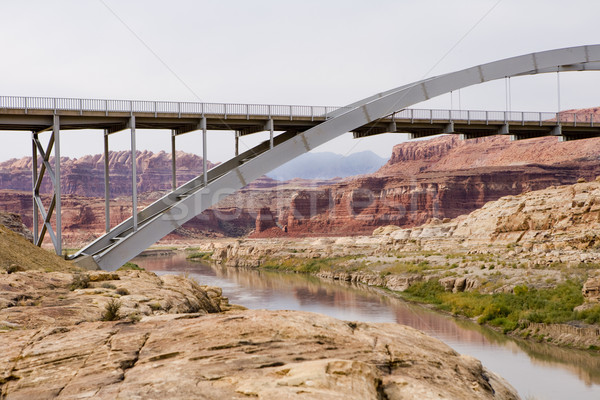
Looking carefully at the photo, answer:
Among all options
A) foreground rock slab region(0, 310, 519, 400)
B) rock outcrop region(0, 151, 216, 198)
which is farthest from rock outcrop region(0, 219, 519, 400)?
rock outcrop region(0, 151, 216, 198)

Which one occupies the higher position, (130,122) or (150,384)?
(130,122)

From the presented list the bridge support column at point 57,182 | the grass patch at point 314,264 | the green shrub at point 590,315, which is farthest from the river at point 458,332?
the bridge support column at point 57,182

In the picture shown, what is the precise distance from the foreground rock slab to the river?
6.48 metres

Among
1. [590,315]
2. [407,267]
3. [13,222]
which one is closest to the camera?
[590,315]

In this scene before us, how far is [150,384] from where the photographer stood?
5.26m

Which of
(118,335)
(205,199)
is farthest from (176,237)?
(118,335)

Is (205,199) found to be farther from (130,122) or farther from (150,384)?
(150,384)

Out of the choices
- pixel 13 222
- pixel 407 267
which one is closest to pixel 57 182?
pixel 13 222

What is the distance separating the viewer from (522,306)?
69.5ft

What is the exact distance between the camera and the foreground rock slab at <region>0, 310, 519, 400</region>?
5.21 m

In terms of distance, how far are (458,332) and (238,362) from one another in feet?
50.7

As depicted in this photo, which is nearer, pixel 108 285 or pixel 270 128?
pixel 108 285

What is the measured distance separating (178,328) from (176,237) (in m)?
90.0

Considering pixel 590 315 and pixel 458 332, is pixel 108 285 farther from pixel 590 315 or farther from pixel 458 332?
pixel 590 315
